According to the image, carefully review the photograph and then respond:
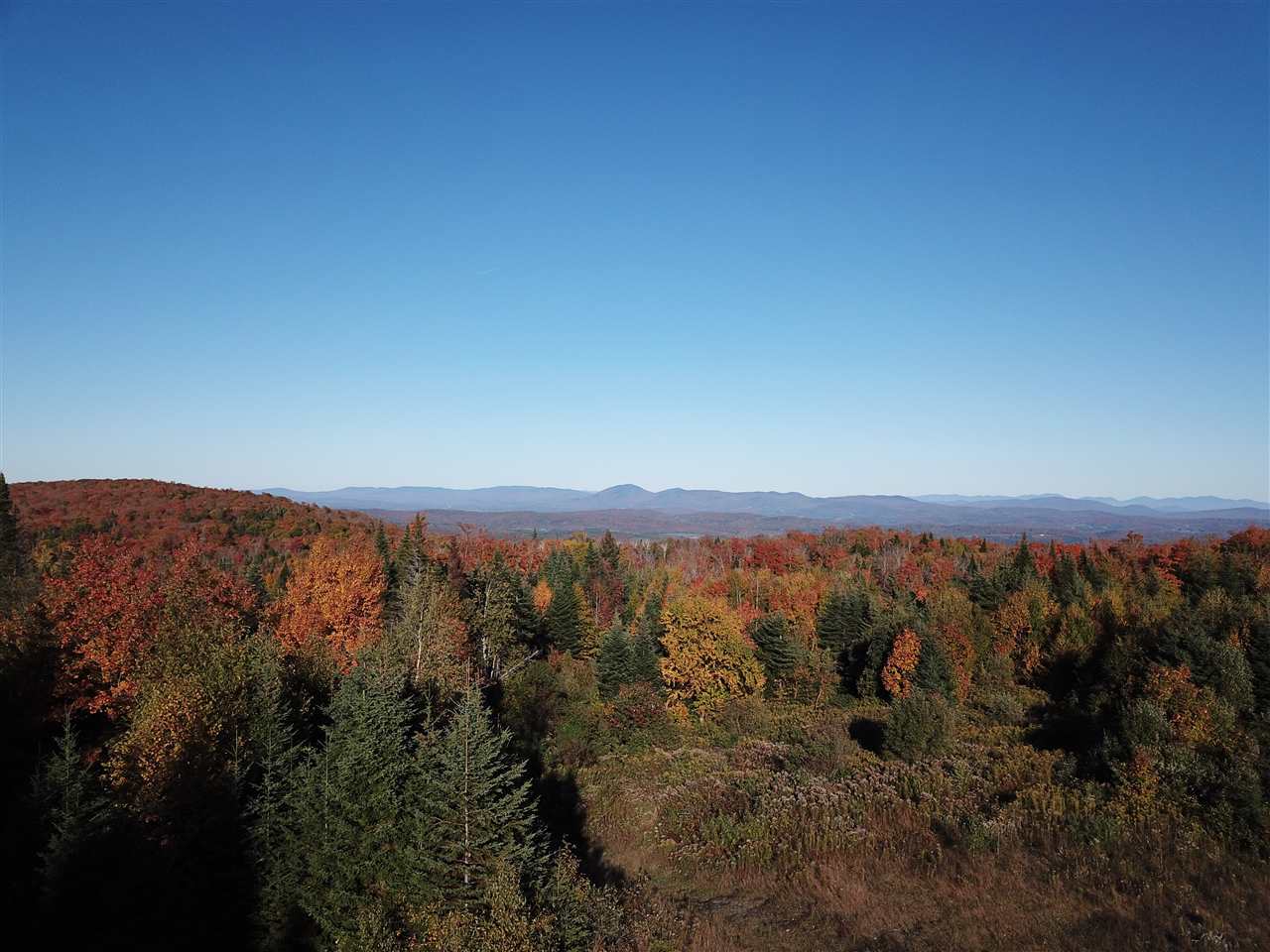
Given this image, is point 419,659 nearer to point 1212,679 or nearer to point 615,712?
point 615,712

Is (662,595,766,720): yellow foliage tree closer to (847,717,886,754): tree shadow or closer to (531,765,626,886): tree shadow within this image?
(847,717,886,754): tree shadow

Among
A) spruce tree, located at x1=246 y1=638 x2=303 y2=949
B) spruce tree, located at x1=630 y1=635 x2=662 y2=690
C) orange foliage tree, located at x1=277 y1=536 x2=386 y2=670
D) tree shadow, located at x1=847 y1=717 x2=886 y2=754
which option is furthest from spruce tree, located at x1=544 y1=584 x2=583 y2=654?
spruce tree, located at x1=246 y1=638 x2=303 y2=949

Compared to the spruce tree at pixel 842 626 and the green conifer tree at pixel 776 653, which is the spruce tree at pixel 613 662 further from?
the spruce tree at pixel 842 626

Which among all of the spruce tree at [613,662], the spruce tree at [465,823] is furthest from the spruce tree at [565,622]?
the spruce tree at [465,823]

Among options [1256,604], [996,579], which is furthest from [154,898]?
[996,579]

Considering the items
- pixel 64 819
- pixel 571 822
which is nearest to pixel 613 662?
pixel 571 822
